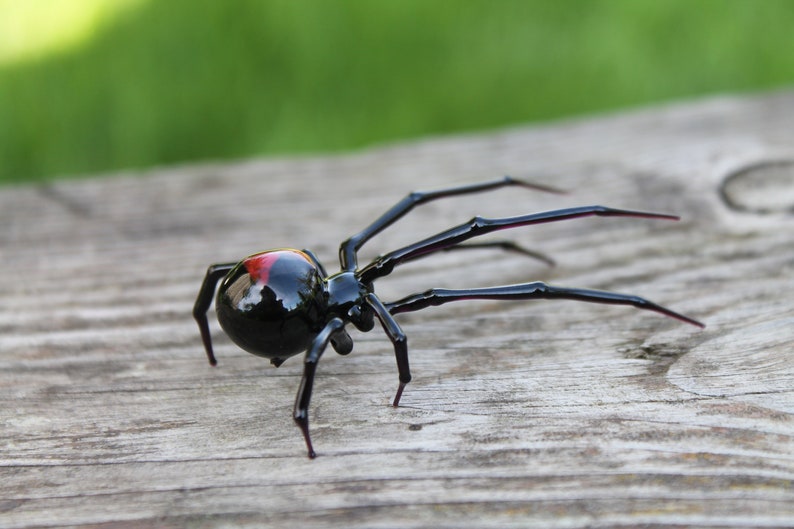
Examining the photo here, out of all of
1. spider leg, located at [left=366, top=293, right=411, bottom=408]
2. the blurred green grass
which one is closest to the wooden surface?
spider leg, located at [left=366, top=293, right=411, bottom=408]

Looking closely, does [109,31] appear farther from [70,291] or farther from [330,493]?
[330,493]

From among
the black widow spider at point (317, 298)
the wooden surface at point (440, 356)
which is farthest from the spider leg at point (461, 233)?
the wooden surface at point (440, 356)

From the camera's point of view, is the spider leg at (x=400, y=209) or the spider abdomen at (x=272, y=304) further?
the spider leg at (x=400, y=209)

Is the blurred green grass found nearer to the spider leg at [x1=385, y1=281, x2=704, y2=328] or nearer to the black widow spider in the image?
the black widow spider

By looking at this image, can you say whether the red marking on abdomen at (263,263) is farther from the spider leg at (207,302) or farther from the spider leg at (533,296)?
the spider leg at (533,296)

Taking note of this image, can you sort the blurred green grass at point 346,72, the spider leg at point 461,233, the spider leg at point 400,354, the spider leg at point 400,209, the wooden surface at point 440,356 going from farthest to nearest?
the blurred green grass at point 346,72 → the spider leg at point 400,209 → the spider leg at point 461,233 → the spider leg at point 400,354 → the wooden surface at point 440,356

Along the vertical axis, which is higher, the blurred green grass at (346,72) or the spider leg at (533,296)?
the blurred green grass at (346,72)

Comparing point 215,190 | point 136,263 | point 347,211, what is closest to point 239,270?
point 136,263
